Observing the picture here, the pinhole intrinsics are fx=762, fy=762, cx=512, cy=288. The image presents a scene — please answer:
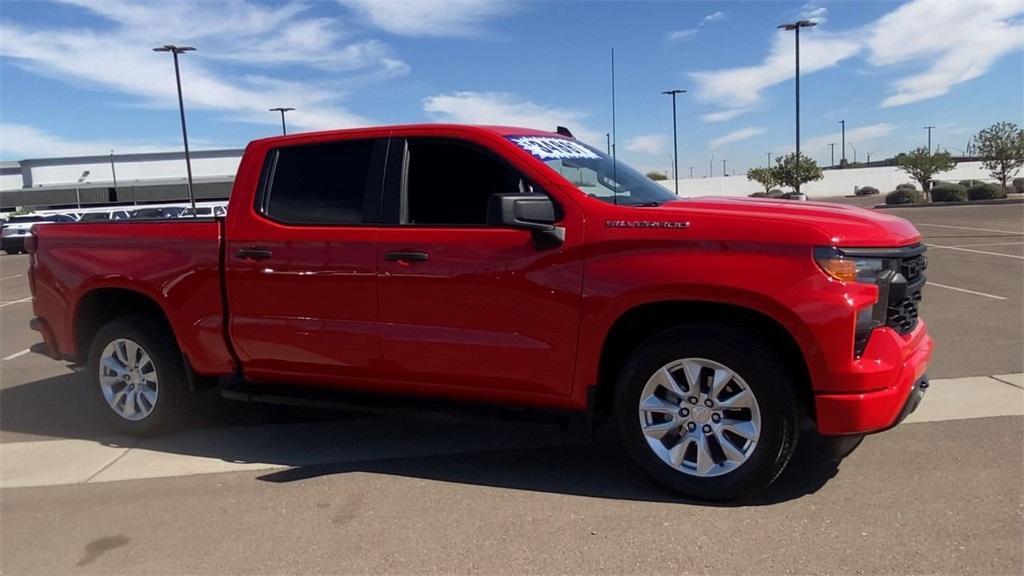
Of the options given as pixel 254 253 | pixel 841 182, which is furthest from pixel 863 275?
pixel 841 182

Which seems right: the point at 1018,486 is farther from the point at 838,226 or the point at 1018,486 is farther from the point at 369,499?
the point at 369,499

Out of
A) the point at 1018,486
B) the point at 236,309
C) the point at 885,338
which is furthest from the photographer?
the point at 236,309

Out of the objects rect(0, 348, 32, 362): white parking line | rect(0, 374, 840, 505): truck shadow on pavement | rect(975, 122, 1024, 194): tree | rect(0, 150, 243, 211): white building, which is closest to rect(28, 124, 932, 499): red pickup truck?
rect(0, 374, 840, 505): truck shadow on pavement

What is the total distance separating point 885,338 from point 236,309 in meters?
3.67

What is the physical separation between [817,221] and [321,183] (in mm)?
2833

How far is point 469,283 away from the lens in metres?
4.07

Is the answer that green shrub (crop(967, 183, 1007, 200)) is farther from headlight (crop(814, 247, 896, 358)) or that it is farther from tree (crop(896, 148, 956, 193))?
headlight (crop(814, 247, 896, 358))

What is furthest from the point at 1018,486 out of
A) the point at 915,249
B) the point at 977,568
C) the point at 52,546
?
the point at 52,546

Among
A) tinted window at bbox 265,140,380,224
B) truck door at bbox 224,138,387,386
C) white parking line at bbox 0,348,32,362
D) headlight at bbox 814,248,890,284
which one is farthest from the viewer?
white parking line at bbox 0,348,32,362

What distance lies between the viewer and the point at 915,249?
152 inches

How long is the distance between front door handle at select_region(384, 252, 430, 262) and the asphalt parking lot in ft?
3.36

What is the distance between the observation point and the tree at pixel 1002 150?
1741 inches

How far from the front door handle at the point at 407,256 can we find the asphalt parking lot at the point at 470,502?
1.02 m

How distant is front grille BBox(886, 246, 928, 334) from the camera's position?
3691 mm
